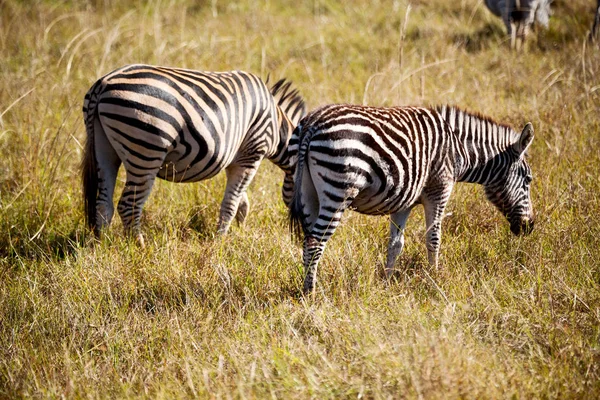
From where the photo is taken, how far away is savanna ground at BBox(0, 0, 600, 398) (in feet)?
10.6

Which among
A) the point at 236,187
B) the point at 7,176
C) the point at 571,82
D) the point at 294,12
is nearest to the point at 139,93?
the point at 236,187

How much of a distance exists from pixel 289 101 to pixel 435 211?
2418 millimetres

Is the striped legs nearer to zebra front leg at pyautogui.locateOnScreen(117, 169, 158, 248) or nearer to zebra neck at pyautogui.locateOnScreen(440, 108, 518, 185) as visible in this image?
zebra neck at pyautogui.locateOnScreen(440, 108, 518, 185)

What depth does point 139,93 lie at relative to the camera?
4.60 m

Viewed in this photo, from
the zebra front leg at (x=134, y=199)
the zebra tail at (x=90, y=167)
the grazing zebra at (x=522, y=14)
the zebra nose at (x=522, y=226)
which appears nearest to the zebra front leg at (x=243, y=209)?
the zebra front leg at (x=134, y=199)

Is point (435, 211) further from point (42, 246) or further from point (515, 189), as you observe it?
point (42, 246)

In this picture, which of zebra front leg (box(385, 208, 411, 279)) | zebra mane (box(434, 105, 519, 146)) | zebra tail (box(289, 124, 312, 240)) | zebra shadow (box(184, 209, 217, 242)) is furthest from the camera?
zebra shadow (box(184, 209, 217, 242))

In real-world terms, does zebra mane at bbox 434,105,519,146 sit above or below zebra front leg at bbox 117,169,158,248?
above

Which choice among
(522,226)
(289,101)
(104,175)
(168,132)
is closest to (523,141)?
(522,226)

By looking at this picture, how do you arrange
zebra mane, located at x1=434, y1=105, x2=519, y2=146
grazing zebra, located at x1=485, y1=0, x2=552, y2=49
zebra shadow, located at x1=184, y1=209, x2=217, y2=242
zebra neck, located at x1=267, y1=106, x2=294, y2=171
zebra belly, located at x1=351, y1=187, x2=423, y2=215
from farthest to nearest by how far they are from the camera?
grazing zebra, located at x1=485, y1=0, x2=552, y2=49
zebra neck, located at x1=267, y1=106, x2=294, y2=171
zebra shadow, located at x1=184, y1=209, x2=217, y2=242
zebra mane, located at x1=434, y1=105, x2=519, y2=146
zebra belly, located at x1=351, y1=187, x2=423, y2=215

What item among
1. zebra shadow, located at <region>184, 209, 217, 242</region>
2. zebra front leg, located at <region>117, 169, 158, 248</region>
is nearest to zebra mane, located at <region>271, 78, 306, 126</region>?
zebra shadow, located at <region>184, 209, 217, 242</region>

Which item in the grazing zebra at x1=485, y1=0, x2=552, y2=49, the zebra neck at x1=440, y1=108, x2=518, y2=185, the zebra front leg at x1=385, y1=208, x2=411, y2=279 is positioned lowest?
the zebra front leg at x1=385, y1=208, x2=411, y2=279

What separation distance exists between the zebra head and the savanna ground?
158 mm

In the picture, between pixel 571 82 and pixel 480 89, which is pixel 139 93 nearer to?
pixel 480 89
